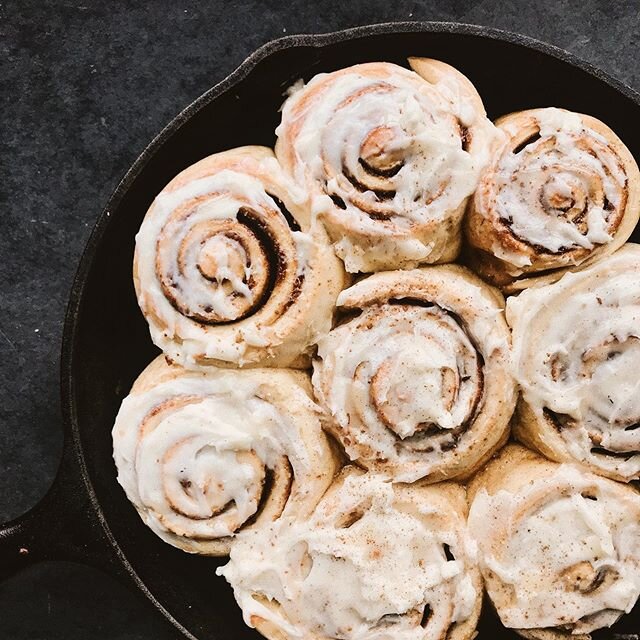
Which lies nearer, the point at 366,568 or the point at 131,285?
the point at 366,568

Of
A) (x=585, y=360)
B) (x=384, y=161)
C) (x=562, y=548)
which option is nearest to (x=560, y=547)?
(x=562, y=548)

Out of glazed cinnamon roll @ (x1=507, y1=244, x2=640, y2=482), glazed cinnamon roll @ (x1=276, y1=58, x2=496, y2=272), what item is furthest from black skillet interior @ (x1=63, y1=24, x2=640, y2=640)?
glazed cinnamon roll @ (x1=507, y1=244, x2=640, y2=482)

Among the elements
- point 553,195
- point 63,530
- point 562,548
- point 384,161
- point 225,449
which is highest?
point 384,161

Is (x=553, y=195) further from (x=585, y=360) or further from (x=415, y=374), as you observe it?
(x=415, y=374)

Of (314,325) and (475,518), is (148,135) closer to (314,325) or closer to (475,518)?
(314,325)

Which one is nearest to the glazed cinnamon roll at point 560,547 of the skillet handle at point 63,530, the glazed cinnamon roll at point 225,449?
the glazed cinnamon roll at point 225,449

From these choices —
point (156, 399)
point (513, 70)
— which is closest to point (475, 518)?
point (156, 399)

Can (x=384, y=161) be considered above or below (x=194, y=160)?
below
